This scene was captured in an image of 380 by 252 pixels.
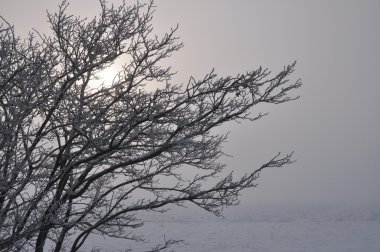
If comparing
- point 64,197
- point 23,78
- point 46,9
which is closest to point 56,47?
point 46,9

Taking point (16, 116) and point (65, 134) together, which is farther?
point (65, 134)

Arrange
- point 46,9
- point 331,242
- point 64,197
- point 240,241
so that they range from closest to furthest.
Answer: point 64,197 → point 46,9 → point 331,242 → point 240,241

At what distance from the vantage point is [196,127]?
13.9 ft

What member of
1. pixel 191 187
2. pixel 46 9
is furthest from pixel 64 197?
pixel 46 9

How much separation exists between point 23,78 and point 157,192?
102 inches

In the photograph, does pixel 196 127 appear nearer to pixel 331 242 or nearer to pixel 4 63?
pixel 4 63

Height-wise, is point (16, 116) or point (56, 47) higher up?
point (56, 47)

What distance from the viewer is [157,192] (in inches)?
234

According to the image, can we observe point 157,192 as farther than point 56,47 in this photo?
Yes

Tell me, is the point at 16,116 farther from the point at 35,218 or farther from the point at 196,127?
the point at 196,127

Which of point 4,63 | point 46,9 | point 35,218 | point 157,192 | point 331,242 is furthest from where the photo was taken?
point 331,242

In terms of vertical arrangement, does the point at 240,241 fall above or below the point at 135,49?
below

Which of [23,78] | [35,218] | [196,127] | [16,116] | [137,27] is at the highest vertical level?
[137,27]

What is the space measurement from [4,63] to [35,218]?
2101 millimetres
